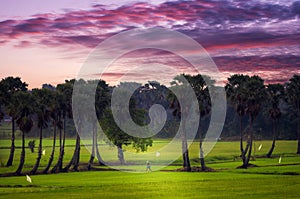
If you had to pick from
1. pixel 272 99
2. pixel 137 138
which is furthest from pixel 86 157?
pixel 272 99

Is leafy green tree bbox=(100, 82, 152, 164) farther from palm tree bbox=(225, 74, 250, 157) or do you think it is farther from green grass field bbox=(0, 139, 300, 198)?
green grass field bbox=(0, 139, 300, 198)

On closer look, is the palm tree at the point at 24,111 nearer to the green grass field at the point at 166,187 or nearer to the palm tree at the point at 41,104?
the palm tree at the point at 41,104

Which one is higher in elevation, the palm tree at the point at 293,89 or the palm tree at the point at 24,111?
the palm tree at the point at 293,89

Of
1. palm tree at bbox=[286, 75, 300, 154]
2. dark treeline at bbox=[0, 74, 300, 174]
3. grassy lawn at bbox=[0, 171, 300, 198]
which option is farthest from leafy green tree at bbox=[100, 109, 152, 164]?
palm tree at bbox=[286, 75, 300, 154]

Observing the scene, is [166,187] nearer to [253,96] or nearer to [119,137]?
[253,96]

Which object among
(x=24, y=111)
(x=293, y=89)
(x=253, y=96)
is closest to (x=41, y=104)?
(x=24, y=111)

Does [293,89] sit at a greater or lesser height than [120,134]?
greater

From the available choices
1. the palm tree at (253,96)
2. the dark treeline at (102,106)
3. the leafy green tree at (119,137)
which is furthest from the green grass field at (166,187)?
the leafy green tree at (119,137)

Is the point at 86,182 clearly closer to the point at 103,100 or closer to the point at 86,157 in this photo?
the point at 103,100

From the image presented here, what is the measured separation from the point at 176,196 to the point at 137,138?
5136 centimetres

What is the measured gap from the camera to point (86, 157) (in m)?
112

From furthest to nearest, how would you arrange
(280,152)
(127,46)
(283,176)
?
(280,152) < (127,46) < (283,176)

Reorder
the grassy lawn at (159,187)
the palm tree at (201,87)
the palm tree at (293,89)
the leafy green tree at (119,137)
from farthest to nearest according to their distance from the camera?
the palm tree at (293,89) → the leafy green tree at (119,137) → the palm tree at (201,87) → the grassy lawn at (159,187)

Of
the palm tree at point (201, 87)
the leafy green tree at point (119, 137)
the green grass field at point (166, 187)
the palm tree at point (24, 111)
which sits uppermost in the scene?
the palm tree at point (201, 87)
